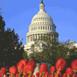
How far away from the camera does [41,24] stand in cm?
19012

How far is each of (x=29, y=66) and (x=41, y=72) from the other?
10.9 inches

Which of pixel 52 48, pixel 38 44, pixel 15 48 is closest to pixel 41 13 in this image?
pixel 38 44

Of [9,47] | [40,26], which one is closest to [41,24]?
[40,26]

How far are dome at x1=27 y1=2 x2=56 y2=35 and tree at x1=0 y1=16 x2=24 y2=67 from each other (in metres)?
121

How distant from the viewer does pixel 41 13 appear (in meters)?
198

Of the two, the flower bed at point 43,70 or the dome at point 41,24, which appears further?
the dome at point 41,24

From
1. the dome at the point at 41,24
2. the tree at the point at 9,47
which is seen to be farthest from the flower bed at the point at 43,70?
the dome at the point at 41,24

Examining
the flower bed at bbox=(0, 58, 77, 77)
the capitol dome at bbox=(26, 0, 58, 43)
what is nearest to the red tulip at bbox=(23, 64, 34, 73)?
the flower bed at bbox=(0, 58, 77, 77)

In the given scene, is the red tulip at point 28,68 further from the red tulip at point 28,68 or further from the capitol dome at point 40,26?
the capitol dome at point 40,26

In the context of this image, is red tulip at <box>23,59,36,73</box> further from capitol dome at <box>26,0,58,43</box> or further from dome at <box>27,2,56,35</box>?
dome at <box>27,2,56,35</box>

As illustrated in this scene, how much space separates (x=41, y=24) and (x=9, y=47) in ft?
448

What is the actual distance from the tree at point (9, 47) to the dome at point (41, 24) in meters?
121

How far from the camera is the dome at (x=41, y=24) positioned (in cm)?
18307

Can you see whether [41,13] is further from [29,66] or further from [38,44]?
[29,66]
